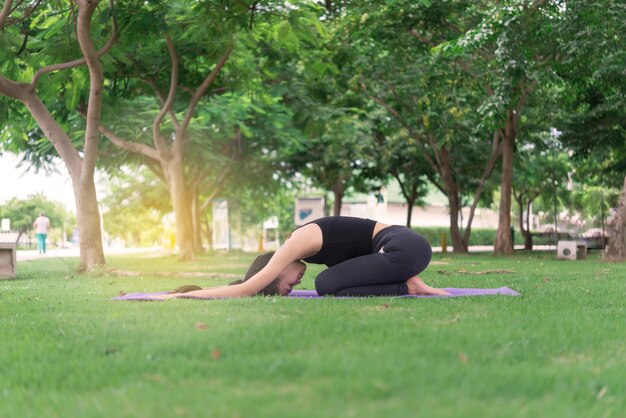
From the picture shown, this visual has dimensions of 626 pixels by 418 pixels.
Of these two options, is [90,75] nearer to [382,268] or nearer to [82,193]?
[82,193]

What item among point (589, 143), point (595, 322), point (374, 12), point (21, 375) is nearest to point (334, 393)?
point (21, 375)

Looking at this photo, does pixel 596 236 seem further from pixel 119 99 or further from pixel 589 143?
pixel 119 99

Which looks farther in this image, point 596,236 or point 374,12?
point 596,236

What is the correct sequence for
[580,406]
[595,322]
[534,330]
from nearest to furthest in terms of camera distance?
[580,406], [534,330], [595,322]

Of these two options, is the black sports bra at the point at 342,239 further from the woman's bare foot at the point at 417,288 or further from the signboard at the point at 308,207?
the signboard at the point at 308,207

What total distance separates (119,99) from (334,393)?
16357 mm

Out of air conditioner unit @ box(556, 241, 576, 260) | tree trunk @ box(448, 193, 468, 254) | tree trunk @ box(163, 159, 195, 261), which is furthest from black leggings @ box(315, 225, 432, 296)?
tree trunk @ box(448, 193, 468, 254)

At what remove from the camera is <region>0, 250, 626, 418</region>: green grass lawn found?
3.57m

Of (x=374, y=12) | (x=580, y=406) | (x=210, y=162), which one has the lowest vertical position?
(x=580, y=406)

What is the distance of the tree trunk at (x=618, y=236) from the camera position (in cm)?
1870

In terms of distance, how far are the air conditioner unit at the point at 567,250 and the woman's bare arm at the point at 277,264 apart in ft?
51.7

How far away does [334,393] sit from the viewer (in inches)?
144

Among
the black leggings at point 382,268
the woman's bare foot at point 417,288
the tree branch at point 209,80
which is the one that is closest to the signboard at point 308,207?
the tree branch at point 209,80

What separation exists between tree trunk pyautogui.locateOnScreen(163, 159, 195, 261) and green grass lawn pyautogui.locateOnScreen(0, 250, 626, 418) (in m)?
13.7
